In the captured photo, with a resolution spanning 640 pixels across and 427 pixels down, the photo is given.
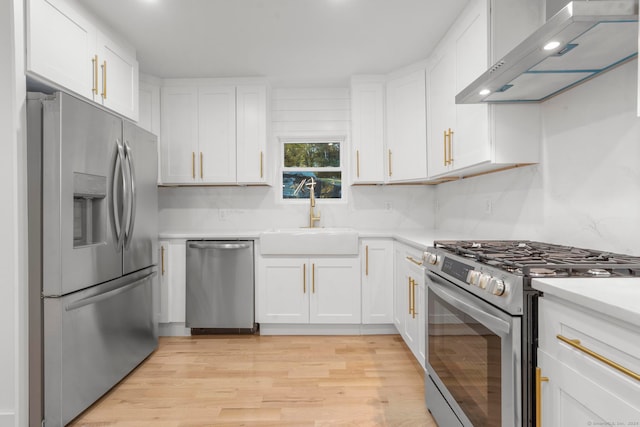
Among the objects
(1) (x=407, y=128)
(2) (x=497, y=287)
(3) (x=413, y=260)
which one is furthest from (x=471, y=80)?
(2) (x=497, y=287)

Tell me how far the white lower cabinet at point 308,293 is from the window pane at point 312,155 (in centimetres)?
122

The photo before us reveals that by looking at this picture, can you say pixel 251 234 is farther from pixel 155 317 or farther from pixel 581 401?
pixel 581 401

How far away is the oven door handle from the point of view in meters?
1.17

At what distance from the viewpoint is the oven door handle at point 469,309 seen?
1174 mm

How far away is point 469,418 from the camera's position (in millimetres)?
1430

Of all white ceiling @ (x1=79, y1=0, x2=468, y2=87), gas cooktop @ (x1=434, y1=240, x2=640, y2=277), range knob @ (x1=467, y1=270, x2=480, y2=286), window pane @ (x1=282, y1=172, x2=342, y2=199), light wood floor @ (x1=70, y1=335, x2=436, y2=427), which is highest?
white ceiling @ (x1=79, y1=0, x2=468, y2=87)

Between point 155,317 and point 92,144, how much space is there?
58.5 inches

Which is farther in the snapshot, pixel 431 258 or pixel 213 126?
pixel 213 126

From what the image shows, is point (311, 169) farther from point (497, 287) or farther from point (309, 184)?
point (497, 287)

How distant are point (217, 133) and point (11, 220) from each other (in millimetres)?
1952

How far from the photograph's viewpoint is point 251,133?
3410 millimetres

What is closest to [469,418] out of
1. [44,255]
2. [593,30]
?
[593,30]

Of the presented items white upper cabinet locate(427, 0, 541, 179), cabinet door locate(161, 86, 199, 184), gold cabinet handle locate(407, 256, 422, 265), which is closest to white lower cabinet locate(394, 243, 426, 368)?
gold cabinet handle locate(407, 256, 422, 265)

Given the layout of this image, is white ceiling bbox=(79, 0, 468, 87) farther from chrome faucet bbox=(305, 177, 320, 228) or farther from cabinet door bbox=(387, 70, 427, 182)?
chrome faucet bbox=(305, 177, 320, 228)
